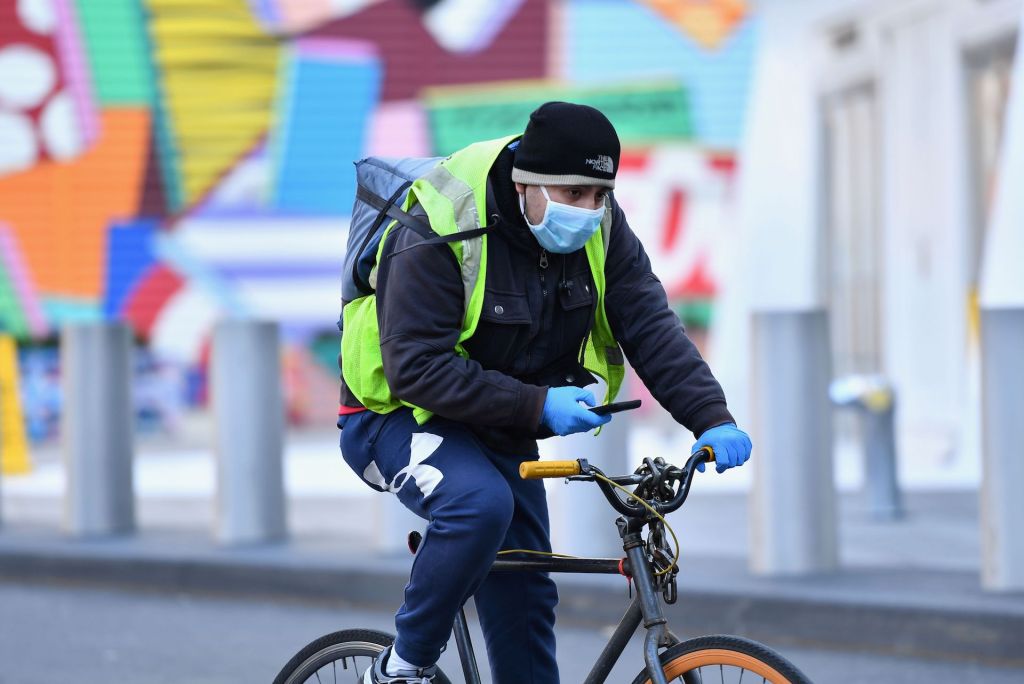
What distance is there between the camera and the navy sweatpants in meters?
Answer: 3.17

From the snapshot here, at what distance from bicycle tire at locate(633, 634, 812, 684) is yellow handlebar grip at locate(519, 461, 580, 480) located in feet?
1.33

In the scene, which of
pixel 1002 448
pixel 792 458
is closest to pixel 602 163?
pixel 1002 448

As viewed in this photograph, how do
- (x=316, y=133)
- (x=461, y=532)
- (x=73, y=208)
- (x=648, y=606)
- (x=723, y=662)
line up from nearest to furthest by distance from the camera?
(x=723, y=662) < (x=648, y=606) < (x=461, y=532) < (x=73, y=208) < (x=316, y=133)

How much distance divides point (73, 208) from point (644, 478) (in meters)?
13.0

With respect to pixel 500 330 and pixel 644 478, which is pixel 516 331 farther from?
pixel 644 478

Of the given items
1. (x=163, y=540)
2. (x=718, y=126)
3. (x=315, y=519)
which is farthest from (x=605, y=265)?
(x=718, y=126)

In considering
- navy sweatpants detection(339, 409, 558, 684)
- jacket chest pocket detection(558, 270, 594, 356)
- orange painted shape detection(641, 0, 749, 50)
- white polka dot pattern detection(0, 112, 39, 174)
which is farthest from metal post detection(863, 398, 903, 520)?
white polka dot pattern detection(0, 112, 39, 174)

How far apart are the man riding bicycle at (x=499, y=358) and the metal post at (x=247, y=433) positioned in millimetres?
4357

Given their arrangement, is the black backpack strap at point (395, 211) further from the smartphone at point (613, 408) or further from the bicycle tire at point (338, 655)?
the bicycle tire at point (338, 655)

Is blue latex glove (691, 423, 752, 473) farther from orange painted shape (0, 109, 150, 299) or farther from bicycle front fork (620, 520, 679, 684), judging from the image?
orange painted shape (0, 109, 150, 299)

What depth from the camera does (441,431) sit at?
333cm

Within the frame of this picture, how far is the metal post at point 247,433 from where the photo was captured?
777 centimetres

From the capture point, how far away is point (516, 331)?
330cm

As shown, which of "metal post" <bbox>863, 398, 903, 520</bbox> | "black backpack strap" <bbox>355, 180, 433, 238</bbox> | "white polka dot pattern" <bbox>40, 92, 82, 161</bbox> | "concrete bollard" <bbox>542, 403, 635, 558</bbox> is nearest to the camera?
"black backpack strap" <bbox>355, 180, 433, 238</bbox>
